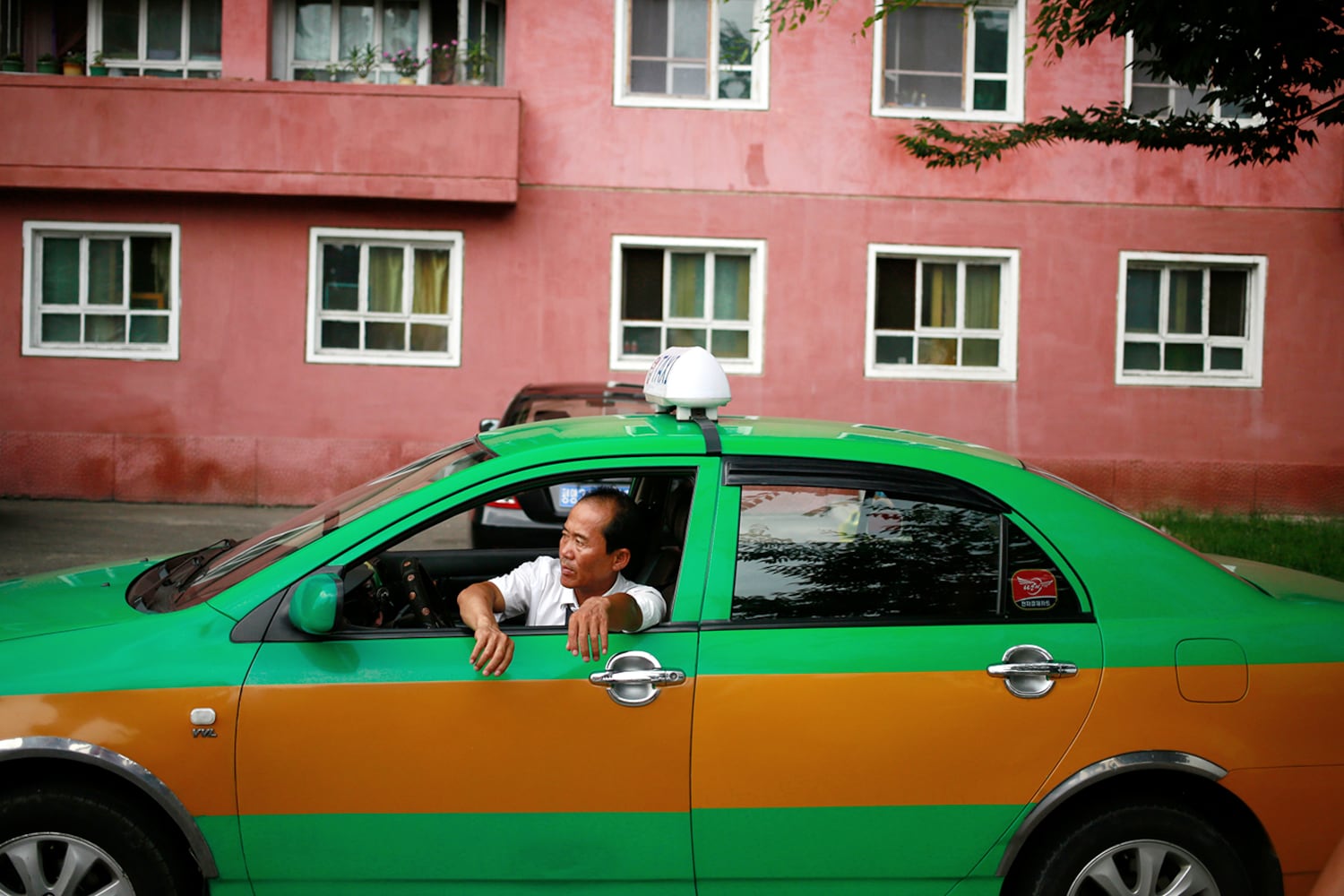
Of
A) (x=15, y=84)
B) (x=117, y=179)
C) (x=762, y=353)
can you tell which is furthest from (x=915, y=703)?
(x=15, y=84)

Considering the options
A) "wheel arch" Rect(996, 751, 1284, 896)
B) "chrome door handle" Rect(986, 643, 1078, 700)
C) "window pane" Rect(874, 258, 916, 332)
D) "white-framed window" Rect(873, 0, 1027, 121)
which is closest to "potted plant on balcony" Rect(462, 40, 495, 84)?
"white-framed window" Rect(873, 0, 1027, 121)

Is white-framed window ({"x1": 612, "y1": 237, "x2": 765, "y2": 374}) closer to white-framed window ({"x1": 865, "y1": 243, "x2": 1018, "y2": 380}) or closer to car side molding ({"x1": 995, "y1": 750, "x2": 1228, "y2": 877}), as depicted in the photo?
white-framed window ({"x1": 865, "y1": 243, "x2": 1018, "y2": 380})

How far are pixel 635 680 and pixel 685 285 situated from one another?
1096 cm

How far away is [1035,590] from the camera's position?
10.5ft

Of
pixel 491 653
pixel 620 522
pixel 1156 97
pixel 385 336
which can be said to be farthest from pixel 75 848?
pixel 1156 97

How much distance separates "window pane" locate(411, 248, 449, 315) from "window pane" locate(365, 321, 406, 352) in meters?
0.27

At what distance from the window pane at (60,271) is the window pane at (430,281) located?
12.1ft

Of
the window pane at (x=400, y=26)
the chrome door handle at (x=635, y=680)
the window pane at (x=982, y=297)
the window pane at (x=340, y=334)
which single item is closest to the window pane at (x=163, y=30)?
the window pane at (x=400, y=26)

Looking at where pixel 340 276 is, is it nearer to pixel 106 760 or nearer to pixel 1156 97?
pixel 1156 97

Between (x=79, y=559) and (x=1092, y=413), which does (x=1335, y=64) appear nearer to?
(x=1092, y=413)

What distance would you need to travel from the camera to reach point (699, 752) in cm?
303

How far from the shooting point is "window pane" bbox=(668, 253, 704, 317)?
45.1ft

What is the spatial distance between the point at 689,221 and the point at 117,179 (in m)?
6.00

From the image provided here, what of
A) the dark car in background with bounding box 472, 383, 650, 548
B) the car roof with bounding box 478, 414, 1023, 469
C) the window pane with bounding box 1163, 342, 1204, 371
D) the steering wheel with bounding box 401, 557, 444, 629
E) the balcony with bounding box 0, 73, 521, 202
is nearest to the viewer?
the car roof with bounding box 478, 414, 1023, 469
